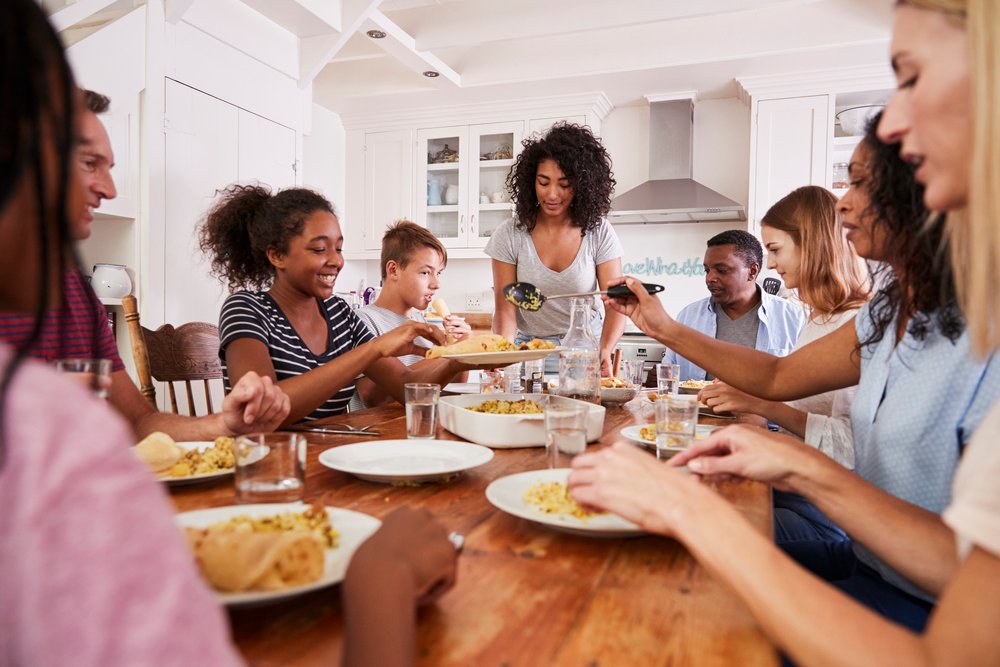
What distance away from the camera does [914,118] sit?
70cm

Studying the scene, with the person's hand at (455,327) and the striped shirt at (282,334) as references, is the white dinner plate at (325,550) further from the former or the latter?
the person's hand at (455,327)

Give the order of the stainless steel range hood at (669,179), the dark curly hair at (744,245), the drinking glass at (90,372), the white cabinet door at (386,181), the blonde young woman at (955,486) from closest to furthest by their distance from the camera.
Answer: the blonde young woman at (955,486), the drinking glass at (90,372), the dark curly hair at (744,245), the stainless steel range hood at (669,179), the white cabinet door at (386,181)

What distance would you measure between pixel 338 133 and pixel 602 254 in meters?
3.58

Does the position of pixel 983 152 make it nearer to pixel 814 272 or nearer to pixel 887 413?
pixel 887 413

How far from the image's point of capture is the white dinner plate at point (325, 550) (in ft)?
1.96

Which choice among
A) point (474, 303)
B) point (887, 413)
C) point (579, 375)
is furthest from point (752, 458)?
point (474, 303)

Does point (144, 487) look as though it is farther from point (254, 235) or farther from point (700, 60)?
point (700, 60)

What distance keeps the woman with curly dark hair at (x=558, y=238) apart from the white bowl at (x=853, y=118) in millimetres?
2318

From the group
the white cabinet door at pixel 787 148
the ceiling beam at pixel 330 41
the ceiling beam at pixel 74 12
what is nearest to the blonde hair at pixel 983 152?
the ceiling beam at pixel 74 12

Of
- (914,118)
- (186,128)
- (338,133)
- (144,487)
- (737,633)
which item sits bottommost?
(737,633)

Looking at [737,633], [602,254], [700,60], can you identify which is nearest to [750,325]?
[602,254]

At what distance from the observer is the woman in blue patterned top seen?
1.76 meters

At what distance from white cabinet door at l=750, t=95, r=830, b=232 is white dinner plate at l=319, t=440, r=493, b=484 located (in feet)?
12.9

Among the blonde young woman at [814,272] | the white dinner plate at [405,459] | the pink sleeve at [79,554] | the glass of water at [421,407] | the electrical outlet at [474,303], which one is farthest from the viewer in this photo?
the electrical outlet at [474,303]
